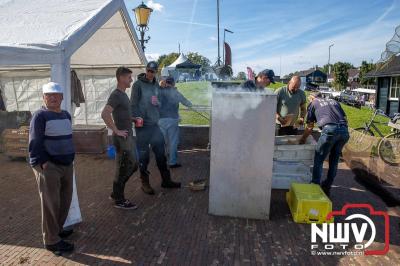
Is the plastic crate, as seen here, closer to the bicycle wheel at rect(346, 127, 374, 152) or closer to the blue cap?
the blue cap

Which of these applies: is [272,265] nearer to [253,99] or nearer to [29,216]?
[253,99]

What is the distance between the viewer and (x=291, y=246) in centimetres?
365

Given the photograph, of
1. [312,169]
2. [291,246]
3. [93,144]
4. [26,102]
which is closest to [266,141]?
[291,246]

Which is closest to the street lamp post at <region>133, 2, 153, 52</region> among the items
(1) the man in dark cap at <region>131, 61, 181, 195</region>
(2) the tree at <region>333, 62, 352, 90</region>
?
(1) the man in dark cap at <region>131, 61, 181, 195</region>

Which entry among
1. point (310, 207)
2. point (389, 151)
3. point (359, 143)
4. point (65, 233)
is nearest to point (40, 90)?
point (65, 233)

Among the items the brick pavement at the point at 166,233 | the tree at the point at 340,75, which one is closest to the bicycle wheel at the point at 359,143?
the brick pavement at the point at 166,233

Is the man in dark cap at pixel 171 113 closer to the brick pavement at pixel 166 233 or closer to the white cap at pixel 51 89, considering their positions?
the brick pavement at pixel 166 233

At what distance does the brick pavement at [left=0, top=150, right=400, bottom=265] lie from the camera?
11.0ft

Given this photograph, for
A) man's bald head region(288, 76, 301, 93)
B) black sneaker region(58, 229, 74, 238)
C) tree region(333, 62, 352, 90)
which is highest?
tree region(333, 62, 352, 90)

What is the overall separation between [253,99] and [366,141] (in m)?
4.03

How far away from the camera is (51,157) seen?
10.7 ft

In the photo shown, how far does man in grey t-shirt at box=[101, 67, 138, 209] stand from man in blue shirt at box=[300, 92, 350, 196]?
9.31 ft

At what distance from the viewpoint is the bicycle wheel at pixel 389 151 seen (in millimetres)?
6297

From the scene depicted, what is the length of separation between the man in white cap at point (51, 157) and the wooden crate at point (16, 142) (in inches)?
187
